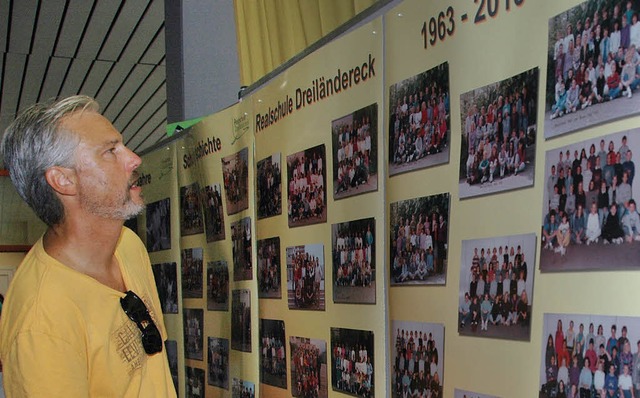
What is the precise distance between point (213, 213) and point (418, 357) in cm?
157

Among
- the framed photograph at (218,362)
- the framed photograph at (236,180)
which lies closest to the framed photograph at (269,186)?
the framed photograph at (236,180)

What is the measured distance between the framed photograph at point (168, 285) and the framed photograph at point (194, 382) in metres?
0.28

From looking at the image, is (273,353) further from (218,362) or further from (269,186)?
(218,362)

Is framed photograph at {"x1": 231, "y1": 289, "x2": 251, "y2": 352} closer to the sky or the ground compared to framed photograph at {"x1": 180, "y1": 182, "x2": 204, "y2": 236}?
closer to the ground

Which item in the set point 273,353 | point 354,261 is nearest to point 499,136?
point 354,261

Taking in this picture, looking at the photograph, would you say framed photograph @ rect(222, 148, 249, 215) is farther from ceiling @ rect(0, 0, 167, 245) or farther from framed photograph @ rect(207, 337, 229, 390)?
ceiling @ rect(0, 0, 167, 245)

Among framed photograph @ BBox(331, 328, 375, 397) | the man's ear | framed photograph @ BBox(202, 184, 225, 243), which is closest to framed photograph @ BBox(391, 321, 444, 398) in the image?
framed photograph @ BBox(331, 328, 375, 397)

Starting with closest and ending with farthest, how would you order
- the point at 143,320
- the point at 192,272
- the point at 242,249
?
the point at 143,320 < the point at 242,249 < the point at 192,272

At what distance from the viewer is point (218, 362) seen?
320 centimetres

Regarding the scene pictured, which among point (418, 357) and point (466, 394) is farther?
point (418, 357)

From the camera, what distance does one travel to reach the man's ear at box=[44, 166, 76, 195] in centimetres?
222

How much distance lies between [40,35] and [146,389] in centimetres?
561

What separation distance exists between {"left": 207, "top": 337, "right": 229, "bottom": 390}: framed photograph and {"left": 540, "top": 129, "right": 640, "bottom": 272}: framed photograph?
1.93 m

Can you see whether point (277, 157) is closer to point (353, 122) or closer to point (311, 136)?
point (311, 136)
